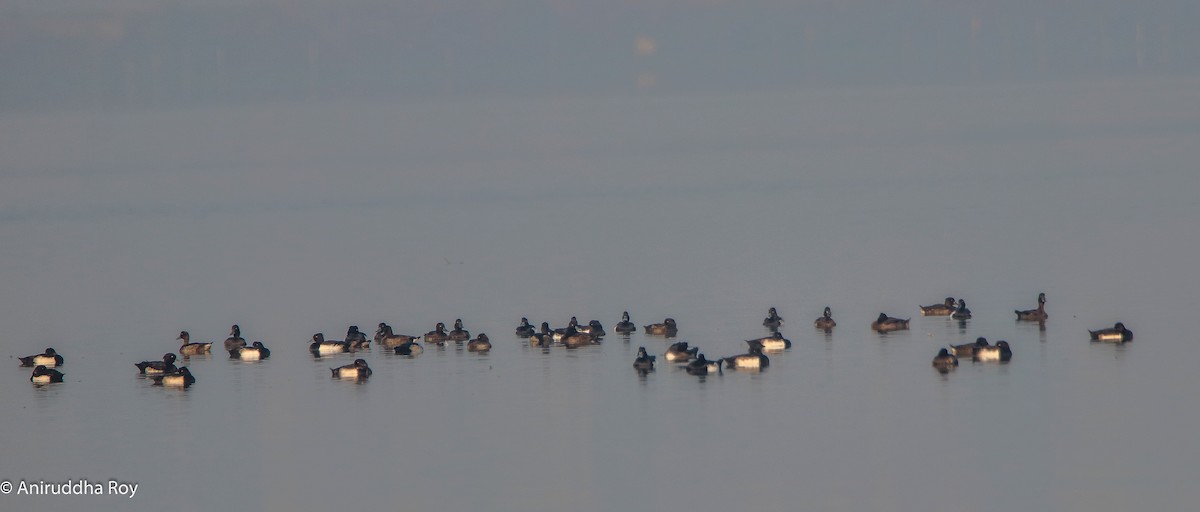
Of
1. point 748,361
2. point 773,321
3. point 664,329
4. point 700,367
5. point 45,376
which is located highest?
point 773,321

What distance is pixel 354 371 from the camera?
100 ft

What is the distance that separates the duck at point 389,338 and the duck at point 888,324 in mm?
7465

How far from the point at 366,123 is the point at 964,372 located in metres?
113

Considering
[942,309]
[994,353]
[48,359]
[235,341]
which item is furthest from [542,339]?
[48,359]

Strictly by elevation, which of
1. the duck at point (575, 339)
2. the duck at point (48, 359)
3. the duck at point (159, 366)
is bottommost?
the duck at point (159, 366)

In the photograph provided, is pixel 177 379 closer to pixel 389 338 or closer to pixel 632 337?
pixel 389 338

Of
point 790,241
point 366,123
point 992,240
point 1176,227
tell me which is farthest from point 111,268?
point 366,123

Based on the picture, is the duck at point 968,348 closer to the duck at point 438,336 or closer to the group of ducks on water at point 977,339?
the group of ducks on water at point 977,339

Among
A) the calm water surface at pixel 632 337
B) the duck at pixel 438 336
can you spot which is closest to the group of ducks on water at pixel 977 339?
the calm water surface at pixel 632 337

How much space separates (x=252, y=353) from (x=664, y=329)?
668 centimetres

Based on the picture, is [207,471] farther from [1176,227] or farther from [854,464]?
[1176,227]

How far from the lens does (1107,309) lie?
34656mm

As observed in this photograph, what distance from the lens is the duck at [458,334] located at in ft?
111

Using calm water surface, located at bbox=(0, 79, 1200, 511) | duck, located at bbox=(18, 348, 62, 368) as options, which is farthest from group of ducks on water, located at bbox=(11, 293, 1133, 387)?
calm water surface, located at bbox=(0, 79, 1200, 511)
